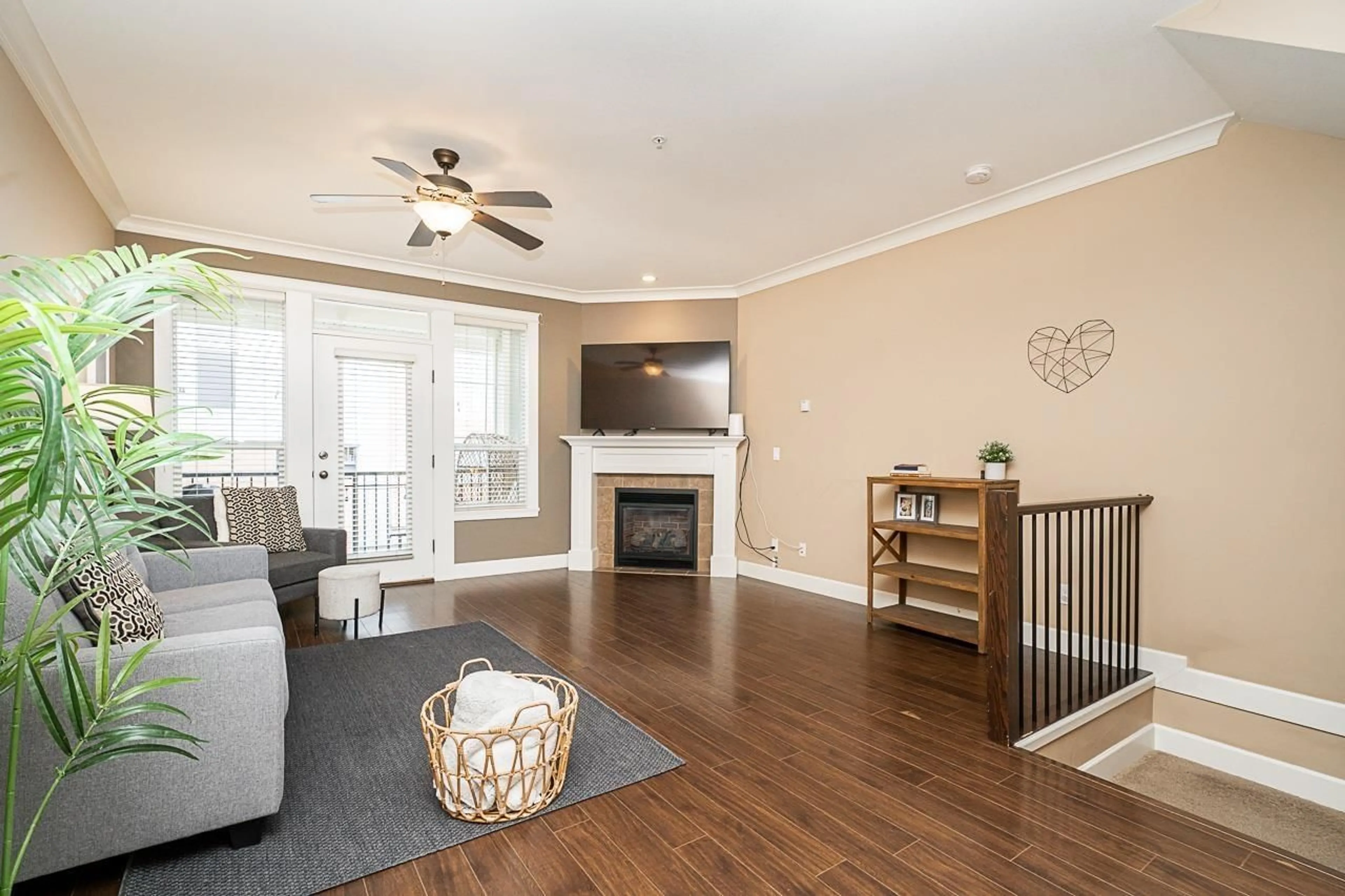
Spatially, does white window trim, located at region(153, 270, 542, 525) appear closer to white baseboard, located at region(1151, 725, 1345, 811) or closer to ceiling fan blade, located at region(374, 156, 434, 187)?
ceiling fan blade, located at region(374, 156, 434, 187)

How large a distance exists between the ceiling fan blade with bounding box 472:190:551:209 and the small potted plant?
9.55 feet

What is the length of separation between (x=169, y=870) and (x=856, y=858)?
76.6 inches

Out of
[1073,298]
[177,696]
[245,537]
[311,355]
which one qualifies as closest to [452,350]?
[311,355]

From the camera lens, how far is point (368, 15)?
2281mm

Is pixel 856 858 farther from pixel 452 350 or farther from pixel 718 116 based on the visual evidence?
pixel 452 350

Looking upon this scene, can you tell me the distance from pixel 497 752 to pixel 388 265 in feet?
14.6

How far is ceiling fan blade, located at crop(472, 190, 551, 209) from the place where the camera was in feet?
10.1

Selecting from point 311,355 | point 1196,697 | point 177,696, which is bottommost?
point 1196,697

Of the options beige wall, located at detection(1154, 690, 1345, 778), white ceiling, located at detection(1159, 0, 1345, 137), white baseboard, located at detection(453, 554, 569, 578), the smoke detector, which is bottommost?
beige wall, located at detection(1154, 690, 1345, 778)

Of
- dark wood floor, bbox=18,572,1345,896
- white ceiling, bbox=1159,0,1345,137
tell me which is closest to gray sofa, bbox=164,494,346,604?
dark wood floor, bbox=18,572,1345,896

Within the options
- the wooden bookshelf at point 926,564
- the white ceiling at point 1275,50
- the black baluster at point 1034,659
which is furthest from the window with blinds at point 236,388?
the white ceiling at point 1275,50

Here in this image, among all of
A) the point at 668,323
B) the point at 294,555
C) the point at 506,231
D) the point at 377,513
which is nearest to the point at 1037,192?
the point at 506,231

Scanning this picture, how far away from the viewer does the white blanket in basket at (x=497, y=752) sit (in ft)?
6.40

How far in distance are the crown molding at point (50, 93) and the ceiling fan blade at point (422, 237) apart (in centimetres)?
149
